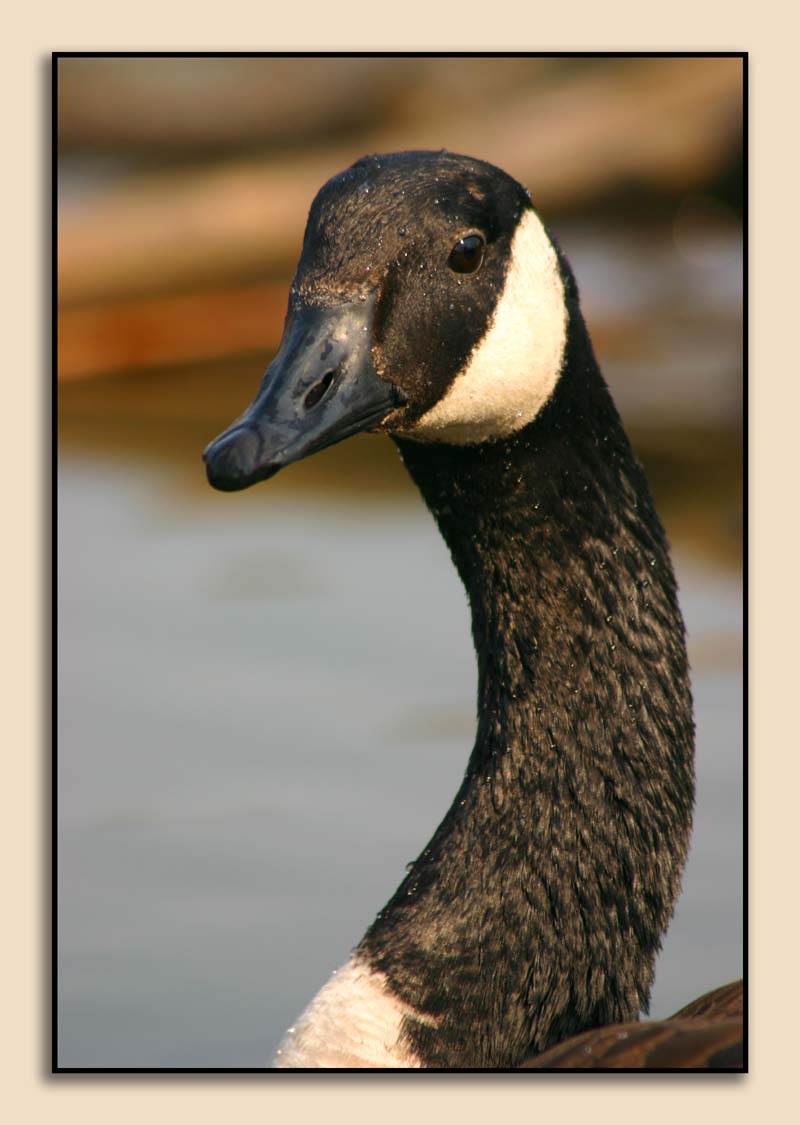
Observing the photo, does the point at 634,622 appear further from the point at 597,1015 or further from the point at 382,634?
the point at 382,634

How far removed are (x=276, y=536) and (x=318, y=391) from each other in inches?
185

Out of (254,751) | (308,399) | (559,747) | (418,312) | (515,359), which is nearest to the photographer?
(308,399)

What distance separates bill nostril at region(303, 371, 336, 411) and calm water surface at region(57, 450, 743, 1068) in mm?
1833

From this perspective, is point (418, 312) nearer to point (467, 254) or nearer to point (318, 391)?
point (467, 254)

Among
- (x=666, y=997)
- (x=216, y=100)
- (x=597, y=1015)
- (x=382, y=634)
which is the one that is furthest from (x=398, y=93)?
(x=597, y=1015)

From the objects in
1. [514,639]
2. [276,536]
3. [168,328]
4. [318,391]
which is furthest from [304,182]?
[318,391]

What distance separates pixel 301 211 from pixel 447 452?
4384 mm

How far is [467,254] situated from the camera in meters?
3.56

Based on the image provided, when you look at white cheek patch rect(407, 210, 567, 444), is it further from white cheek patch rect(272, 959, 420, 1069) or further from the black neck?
white cheek patch rect(272, 959, 420, 1069)

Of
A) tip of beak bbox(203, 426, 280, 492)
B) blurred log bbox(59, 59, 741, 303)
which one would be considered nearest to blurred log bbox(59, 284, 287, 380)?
blurred log bbox(59, 59, 741, 303)

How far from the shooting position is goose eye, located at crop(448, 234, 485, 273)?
11.6 ft

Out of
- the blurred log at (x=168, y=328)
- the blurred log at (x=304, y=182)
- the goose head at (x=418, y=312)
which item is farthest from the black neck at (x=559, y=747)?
the blurred log at (x=168, y=328)

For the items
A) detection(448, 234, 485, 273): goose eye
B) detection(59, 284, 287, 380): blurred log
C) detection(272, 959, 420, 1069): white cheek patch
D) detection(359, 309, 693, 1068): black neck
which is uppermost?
detection(59, 284, 287, 380): blurred log

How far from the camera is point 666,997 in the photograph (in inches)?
191
